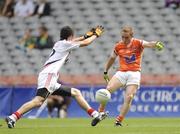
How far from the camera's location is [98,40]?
2623cm

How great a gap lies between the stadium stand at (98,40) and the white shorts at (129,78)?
753 centimetres

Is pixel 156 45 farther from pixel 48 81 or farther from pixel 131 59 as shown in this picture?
pixel 48 81

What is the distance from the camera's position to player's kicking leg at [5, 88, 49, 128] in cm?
1385

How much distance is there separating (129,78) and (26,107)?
9.35 ft

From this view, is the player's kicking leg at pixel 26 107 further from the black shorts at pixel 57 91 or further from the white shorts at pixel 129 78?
the white shorts at pixel 129 78

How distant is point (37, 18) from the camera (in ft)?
90.4

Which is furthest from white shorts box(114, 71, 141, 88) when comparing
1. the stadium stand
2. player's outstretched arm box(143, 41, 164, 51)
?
the stadium stand

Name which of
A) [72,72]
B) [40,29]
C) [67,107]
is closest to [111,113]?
[67,107]

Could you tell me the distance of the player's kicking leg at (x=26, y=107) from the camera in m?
13.9

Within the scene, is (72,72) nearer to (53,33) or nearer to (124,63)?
(53,33)

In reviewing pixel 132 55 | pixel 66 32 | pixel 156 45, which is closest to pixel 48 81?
pixel 66 32

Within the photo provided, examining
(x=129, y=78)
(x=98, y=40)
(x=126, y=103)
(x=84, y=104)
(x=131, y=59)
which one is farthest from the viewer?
(x=98, y=40)

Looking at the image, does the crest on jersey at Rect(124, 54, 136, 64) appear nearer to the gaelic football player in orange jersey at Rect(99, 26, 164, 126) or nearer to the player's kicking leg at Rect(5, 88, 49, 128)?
the gaelic football player in orange jersey at Rect(99, 26, 164, 126)

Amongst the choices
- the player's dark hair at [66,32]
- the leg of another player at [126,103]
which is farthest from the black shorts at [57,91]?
the leg of another player at [126,103]
